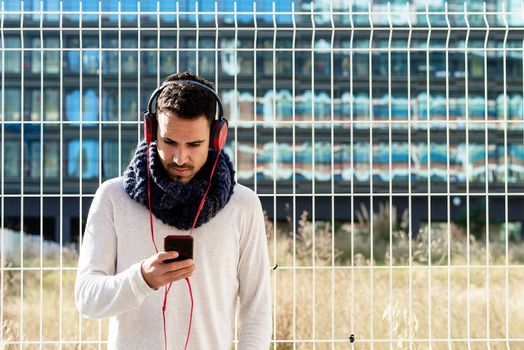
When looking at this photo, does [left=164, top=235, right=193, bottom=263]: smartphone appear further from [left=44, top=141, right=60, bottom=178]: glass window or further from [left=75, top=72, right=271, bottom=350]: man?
[left=44, top=141, right=60, bottom=178]: glass window

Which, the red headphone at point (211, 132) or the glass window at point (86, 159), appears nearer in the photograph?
the red headphone at point (211, 132)

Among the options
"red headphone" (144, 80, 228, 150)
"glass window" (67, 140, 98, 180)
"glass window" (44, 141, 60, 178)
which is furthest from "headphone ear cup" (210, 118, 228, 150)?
"glass window" (44, 141, 60, 178)

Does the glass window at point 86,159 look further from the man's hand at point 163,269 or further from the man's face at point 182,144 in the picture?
the man's hand at point 163,269

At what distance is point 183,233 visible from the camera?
2.10 meters

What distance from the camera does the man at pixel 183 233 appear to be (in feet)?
6.67

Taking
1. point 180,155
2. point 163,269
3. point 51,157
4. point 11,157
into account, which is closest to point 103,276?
point 163,269

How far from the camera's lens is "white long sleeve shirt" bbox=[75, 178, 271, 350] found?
207 cm

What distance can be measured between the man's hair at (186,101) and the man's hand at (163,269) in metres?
0.32

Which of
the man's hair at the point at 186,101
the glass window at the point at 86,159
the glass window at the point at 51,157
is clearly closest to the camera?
the man's hair at the point at 186,101

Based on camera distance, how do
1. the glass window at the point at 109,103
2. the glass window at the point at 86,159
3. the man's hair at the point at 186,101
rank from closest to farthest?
the man's hair at the point at 186,101 < the glass window at the point at 86,159 < the glass window at the point at 109,103

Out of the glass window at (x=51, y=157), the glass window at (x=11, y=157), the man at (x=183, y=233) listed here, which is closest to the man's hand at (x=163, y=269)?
the man at (x=183, y=233)

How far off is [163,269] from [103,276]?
192mm

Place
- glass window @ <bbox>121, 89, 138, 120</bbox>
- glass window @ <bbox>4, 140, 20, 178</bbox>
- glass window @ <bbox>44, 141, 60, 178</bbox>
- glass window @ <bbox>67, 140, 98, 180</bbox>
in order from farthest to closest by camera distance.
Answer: glass window @ <bbox>44, 141, 60, 178</bbox>
glass window @ <bbox>4, 140, 20, 178</bbox>
glass window @ <bbox>67, 140, 98, 180</bbox>
glass window @ <bbox>121, 89, 138, 120</bbox>

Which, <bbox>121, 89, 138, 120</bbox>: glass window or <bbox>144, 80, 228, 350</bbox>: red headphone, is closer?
<bbox>144, 80, 228, 350</bbox>: red headphone
